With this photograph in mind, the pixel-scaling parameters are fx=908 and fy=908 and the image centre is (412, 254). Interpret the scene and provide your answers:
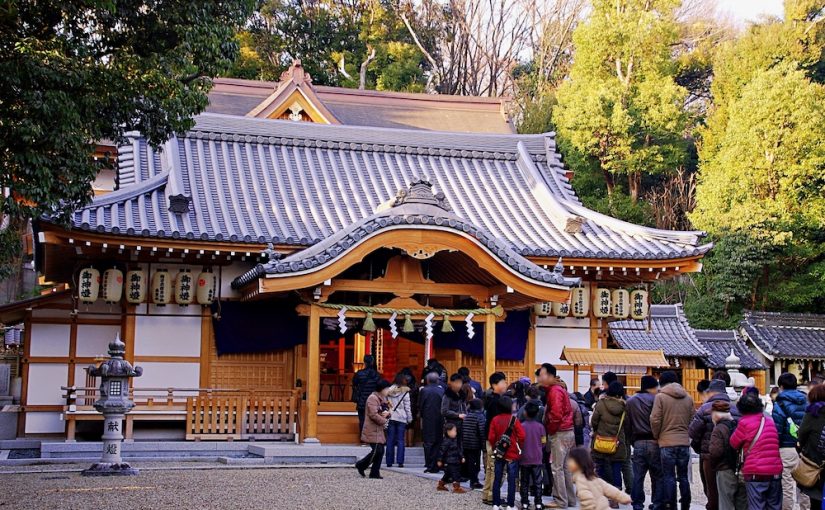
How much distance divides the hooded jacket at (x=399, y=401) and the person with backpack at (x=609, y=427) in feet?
12.5

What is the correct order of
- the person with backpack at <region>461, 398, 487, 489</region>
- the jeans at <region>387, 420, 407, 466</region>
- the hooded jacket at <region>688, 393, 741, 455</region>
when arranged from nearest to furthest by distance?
the hooded jacket at <region>688, 393, 741, 455</region>
the person with backpack at <region>461, 398, 487, 489</region>
the jeans at <region>387, 420, 407, 466</region>

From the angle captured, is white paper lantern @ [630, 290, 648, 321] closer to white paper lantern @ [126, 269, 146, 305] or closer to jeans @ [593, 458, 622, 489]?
jeans @ [593, 458, 622, 489]

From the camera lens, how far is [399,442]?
13859 mm

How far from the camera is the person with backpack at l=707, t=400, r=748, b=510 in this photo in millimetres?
8844

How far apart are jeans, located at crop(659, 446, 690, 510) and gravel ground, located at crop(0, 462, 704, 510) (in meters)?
1.29

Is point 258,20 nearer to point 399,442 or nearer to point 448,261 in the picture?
point 448,261

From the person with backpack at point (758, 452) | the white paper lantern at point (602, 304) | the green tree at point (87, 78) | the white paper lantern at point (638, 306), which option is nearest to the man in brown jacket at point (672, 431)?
the person with backpack at point (758, 452)

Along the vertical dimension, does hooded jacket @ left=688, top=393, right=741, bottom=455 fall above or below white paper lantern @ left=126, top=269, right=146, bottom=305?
below

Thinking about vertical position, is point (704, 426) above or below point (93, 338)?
below

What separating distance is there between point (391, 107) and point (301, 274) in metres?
22.2

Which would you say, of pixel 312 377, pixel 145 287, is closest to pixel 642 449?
pixel 312 377

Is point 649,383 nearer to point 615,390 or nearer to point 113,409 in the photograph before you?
point 615,390

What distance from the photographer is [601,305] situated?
59.9 feet

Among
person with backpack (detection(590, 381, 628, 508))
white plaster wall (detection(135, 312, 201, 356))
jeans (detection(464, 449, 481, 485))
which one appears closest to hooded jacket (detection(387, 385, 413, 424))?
jeans (detection(464, 449, 481, 485))
